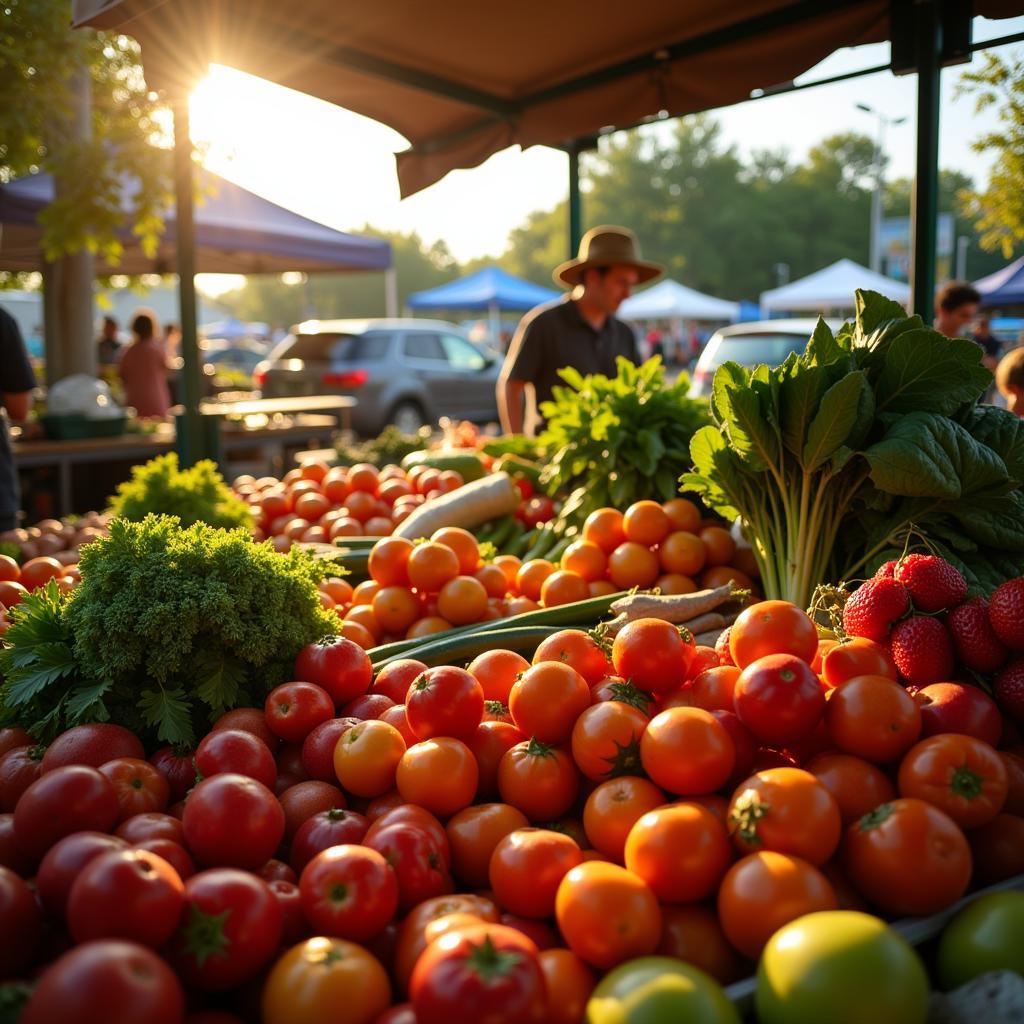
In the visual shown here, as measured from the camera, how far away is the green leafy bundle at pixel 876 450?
2.25 metres

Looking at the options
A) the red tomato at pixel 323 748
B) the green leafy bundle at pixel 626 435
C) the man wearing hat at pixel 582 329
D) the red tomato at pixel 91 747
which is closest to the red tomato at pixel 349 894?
the red tomato at pixel 323 748

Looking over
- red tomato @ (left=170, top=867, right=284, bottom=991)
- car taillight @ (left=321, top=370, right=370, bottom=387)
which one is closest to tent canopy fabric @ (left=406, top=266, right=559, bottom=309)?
car taillight @ (left=321, top=370, right=370, bottom=387)

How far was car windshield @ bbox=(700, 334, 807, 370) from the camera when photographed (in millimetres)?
10977

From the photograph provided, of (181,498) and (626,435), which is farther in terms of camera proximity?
(181,498)

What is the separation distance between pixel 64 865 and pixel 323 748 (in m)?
0.59

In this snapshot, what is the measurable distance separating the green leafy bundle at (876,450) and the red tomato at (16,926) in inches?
75.1

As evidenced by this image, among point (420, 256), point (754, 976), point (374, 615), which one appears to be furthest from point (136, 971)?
point (420, 256)

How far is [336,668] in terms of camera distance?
204 cm

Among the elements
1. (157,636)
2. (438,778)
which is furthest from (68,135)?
(438,778)

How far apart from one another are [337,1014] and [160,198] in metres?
7.39

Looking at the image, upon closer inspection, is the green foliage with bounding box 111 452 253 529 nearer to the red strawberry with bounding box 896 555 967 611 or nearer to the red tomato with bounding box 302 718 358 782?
the red tomato with bounding box 302 718 358 782

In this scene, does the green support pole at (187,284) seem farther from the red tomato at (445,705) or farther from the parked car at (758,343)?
the parked car at (758,343)

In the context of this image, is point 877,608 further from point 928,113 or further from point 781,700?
point 928,113

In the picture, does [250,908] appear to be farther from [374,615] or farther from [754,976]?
[374,615]
